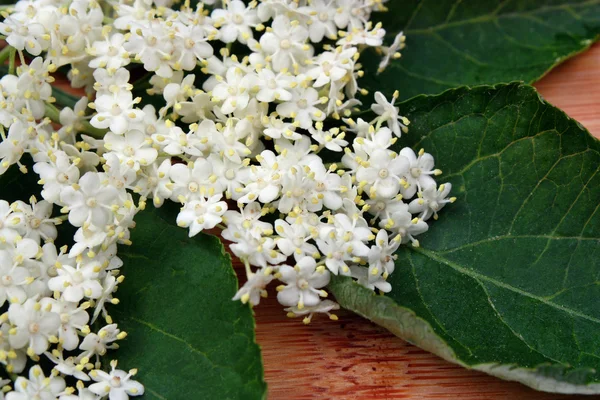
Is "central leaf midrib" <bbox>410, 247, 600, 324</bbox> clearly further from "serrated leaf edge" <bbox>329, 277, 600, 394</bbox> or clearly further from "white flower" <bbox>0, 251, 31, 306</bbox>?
"white flower" <bbox>0, 251, 31, 306</bbox>

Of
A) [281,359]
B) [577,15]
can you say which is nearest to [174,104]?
[281,359]

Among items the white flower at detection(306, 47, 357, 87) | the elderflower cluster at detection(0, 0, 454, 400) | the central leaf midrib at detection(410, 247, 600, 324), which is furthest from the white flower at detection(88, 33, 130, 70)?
the central leaf midrib at detection(410, 247, 600, 324)

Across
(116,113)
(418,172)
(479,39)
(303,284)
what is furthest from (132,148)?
(479,39)

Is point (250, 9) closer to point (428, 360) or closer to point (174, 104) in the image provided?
point (174, 104)

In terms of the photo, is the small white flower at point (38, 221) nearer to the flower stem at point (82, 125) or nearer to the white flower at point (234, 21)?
the flower stem at point (82, 125)

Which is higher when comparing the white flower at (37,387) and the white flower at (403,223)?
the white flower at (403,223)

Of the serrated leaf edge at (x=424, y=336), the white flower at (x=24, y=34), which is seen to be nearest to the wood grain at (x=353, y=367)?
the serrated leaf edge at (x=424, y=336)
